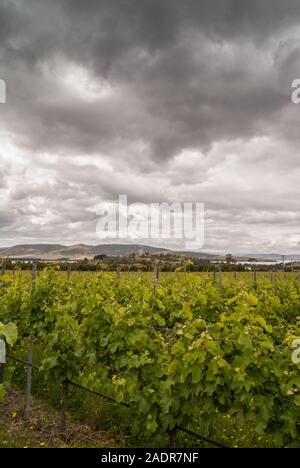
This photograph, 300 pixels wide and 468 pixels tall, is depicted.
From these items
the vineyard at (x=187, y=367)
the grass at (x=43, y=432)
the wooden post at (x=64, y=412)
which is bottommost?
the grass at (x=43, y=432)

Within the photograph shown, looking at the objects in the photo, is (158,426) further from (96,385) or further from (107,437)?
(96,385)

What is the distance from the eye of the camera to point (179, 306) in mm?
8812

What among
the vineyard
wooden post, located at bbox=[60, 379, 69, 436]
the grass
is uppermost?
the vineyard

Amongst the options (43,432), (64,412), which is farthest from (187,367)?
(43,432)

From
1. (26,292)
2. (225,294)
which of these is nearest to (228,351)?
(26,292)

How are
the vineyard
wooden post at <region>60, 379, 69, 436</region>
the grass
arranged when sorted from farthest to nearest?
wooden post at <region>60, 379, 69, 436</region>
the grass
the vineyard

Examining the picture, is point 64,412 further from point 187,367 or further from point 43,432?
point 187,367

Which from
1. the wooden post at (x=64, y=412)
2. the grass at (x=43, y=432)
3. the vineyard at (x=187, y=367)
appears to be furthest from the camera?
the wooden post at (x=64, y=412)

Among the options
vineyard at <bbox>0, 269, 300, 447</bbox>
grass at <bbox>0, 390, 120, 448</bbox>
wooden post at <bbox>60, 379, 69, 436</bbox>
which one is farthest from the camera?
wooden post at <bbox>60, 379, 69, 436</bbox>

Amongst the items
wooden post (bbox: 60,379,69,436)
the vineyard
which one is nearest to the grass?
wooden post (bbox: 60,379,69,436)

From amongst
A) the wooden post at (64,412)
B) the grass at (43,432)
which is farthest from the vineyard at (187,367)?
the grass at (43,432)

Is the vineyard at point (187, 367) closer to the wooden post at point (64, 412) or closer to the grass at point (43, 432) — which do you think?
the wooden post at point (64, 412)

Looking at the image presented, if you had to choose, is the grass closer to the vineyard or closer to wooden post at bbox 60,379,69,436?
wooden post at bbox 60,379,69,436
